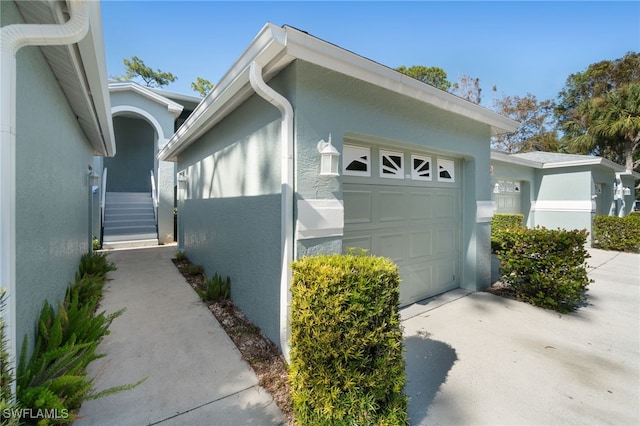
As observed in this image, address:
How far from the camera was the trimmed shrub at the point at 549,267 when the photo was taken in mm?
4363

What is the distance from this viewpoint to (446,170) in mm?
5125

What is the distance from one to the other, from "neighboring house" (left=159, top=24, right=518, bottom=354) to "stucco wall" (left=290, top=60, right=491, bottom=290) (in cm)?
2

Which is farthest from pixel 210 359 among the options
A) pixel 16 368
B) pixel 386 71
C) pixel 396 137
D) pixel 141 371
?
pixel 386 71

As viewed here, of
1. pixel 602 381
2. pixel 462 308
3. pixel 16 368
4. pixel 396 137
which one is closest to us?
pixel 16 368

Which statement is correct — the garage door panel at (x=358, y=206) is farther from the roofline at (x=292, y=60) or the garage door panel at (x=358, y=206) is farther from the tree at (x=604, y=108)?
the tree at (x=604, y=108)

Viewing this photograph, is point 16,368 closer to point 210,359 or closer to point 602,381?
point 210,359

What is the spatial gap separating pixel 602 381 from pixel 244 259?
4302 millimetres

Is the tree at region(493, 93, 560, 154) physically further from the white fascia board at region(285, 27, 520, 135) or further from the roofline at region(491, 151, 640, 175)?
the white fascia board at region(285, 27, 520, 135)

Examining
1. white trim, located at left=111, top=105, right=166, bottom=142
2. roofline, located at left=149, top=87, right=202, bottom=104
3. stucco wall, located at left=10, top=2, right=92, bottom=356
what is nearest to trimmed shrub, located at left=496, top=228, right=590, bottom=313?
stucco wall, located at left=10, top=2, right=92, bottom=356

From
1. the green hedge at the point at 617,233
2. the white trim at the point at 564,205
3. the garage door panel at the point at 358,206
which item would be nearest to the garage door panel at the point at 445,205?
the garage door panel at the point at 358,206

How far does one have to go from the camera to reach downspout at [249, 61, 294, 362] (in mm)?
2887

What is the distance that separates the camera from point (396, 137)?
3.87 metres

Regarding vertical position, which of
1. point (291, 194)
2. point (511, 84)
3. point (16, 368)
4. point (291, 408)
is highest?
point (511, 84)

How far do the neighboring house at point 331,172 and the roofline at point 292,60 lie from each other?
14 millimetres
